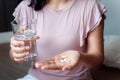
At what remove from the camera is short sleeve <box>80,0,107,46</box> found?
116cm

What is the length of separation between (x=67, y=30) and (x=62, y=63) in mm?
281

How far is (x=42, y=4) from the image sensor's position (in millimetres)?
1243

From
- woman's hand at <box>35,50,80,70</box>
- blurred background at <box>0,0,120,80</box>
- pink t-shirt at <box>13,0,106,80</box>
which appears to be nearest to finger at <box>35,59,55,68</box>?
woman's hand at <box>35,50,80,70</box>

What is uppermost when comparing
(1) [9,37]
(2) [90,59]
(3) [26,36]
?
(3) [26,36]

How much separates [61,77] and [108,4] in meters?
1.04

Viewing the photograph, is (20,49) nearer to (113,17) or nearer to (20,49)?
(20,49)

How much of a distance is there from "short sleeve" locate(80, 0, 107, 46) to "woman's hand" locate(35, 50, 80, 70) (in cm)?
23

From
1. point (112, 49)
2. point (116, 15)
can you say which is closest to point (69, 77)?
point (112, 49)

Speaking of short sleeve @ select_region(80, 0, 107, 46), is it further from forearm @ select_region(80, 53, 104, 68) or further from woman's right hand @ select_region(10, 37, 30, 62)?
→ woman's right hand @ select_region(10, 37, 30, 62)

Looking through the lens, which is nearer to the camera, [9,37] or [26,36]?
[26,36]

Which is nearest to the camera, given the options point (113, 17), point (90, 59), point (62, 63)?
point (62, 63)

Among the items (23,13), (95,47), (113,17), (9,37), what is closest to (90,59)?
(95,47)

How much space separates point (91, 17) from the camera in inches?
46.1

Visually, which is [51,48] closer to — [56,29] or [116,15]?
[56,29]
